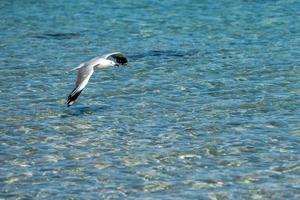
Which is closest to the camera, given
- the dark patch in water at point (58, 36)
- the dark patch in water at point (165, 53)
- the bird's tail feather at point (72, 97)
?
the bird's tail feather at point (72, 97)

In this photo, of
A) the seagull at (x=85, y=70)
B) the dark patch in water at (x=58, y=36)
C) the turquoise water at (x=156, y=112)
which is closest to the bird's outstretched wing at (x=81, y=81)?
the seagull at (x=85, y=70)

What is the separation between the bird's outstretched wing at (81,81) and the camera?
14.2 m

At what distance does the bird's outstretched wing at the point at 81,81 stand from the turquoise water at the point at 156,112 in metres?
0.54

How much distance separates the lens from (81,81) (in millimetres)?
14805

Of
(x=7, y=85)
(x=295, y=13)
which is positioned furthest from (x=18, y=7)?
(x=7, y=85)

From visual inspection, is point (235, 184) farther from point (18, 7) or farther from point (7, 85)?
point (18, 7)

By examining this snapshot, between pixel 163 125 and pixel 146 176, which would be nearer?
pixel 146 176

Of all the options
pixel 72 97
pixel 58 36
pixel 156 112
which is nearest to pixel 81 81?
pixel 72 97

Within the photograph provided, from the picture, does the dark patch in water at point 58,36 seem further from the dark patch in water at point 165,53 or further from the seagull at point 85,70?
the seagull at point 85,70

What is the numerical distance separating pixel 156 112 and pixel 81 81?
1.66 m

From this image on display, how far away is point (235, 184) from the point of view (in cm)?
1096

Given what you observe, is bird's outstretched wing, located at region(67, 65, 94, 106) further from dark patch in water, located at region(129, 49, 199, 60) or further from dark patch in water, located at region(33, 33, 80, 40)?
dark patch in water, located at region(33, 33, 80, 40)

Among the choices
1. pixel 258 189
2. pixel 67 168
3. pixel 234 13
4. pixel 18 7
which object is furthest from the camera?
pixel 18 7

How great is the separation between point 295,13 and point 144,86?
12448 millimetres
